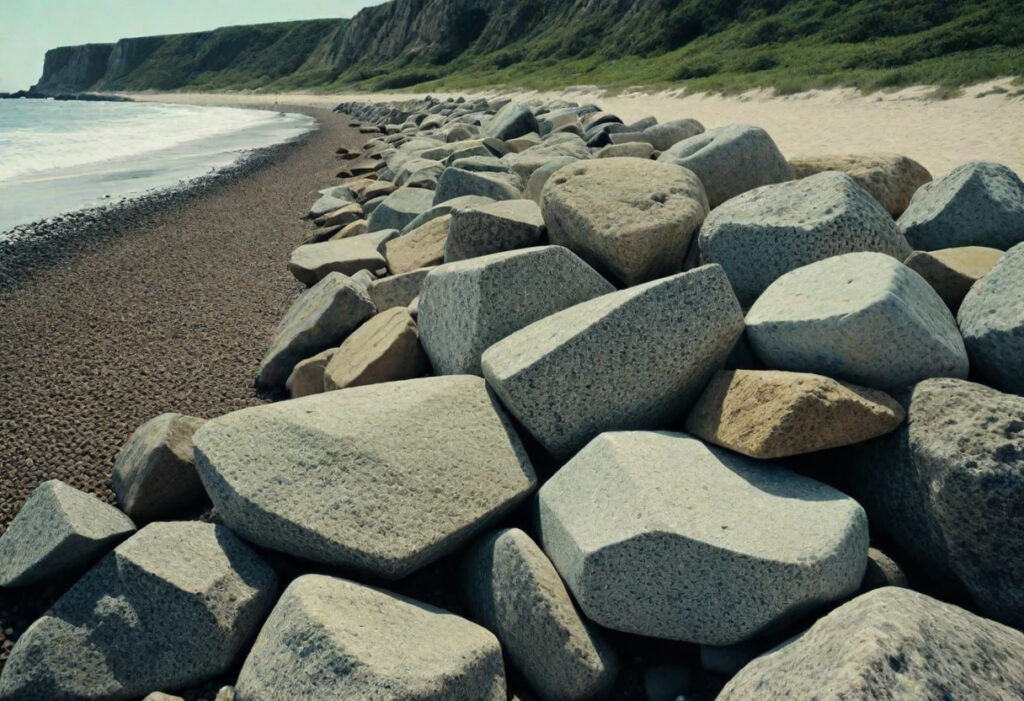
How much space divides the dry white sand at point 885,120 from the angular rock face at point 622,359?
696cm

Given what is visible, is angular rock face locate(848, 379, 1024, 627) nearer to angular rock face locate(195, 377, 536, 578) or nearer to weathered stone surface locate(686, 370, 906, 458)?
weathered stone surface locate(686, 370, 906, 458)

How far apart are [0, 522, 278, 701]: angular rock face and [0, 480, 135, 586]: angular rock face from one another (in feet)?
0.66

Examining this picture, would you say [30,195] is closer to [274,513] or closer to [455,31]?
[274,513]

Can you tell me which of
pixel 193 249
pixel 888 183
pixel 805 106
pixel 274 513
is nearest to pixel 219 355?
pixel 274 513

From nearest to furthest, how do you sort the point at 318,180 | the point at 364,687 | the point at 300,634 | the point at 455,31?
the point at 364,687, the point at 300,634, the point at 318,180, the point at 455,31

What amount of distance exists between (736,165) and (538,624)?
338 centimetres


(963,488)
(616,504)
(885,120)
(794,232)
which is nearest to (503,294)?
(616,504)

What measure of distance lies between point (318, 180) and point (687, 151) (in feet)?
32.1

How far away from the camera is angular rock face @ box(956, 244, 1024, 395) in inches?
108

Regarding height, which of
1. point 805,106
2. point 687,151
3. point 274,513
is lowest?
point 805,106

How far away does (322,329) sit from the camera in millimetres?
4590

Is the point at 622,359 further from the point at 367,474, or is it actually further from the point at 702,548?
the point at 367,474

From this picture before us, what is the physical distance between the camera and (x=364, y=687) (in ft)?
6.89

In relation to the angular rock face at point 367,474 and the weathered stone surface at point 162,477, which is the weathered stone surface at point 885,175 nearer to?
the angular rock face at point 367,474
